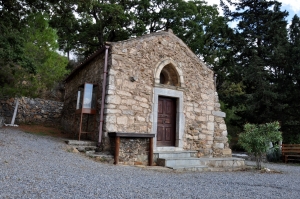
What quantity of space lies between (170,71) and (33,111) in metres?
8.46

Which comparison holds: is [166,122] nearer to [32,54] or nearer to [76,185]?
[76,185]

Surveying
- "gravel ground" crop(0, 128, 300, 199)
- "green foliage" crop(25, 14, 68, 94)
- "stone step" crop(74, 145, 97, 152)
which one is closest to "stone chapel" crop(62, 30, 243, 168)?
"stone step" crop(74, 145, 97, 152)

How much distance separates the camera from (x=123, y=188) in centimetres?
380

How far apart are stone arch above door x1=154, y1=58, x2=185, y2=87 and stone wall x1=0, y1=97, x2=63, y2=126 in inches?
299

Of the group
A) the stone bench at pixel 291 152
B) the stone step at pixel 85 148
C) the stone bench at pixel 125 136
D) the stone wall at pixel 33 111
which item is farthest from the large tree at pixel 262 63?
the stone wall at pixel 33 111

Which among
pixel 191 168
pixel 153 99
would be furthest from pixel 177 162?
pixel 153 99

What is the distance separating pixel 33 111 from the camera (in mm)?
13328

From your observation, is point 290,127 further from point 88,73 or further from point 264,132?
point 88,73

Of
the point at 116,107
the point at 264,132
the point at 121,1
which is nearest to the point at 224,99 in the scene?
the point at 264,132

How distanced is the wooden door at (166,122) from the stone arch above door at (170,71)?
0.68m

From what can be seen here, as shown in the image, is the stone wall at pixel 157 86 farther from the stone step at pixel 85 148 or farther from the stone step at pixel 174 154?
the stone step at pixel 85 148

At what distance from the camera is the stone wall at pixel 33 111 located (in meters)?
12.6

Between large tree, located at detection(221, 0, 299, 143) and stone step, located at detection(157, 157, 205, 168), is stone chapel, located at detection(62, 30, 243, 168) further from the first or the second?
large tree, located at detection(221, 0, 299, 143)

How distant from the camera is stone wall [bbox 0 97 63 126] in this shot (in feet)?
41.4
